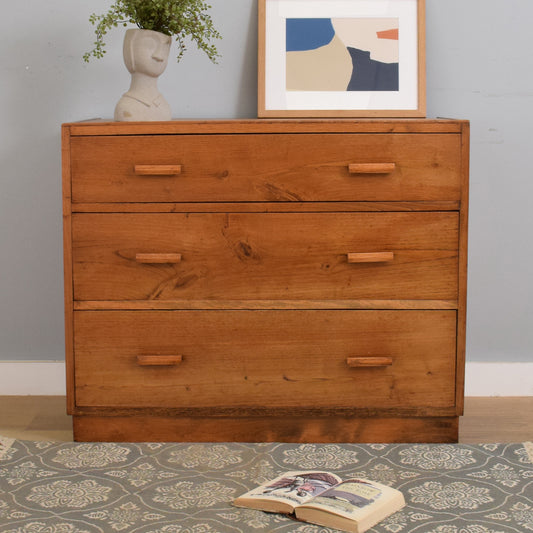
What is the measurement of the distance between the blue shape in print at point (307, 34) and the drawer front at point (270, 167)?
51 centimetres

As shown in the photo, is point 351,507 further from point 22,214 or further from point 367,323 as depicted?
point 22,214

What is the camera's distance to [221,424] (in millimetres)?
2188

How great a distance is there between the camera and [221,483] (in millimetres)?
1949

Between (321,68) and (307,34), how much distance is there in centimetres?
11

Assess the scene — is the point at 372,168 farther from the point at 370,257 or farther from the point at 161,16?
the point at 161,16

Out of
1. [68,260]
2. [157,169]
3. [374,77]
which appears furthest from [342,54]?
[68,260]

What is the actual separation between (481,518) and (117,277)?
106cm

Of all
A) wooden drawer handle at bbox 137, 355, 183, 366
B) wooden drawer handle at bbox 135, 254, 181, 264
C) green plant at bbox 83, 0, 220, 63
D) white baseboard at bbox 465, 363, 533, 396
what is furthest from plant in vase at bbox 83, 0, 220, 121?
white baseboard at bbox 465, 363, 533, 396

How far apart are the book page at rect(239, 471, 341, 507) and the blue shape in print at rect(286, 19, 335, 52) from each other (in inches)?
49.7

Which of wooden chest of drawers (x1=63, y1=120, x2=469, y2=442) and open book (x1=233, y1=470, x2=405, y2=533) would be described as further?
wooden chest of drawers (x1=63, y1=120, x2=469, y2=442)

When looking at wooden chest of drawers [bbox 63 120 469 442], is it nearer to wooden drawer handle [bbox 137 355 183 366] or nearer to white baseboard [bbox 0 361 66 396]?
wooden drawer handle [bbox 137 355 183 366]

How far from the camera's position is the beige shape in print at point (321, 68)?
2.45 metres

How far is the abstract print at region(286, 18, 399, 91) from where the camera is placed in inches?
96.6

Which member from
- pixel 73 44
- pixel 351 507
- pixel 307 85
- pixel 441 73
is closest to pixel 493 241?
pixel 441 73
